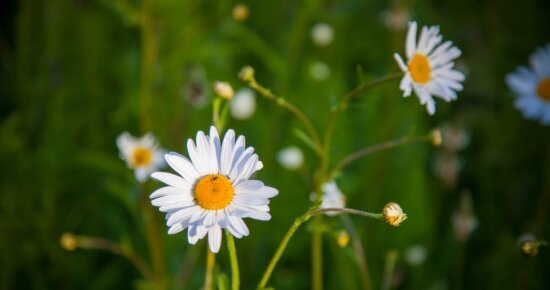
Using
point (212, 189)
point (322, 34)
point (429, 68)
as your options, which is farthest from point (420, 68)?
point (322, 34)

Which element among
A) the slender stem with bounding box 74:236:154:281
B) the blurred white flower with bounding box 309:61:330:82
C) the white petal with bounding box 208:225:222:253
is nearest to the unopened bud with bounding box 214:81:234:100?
the white petal with bounding box 208:225:222:253

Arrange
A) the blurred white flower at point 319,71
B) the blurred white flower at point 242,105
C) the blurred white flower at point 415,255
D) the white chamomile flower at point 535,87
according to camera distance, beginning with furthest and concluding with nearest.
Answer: the blurred white flower at point 319,71
the blurred white flower at point 242,105
the blurred white flower at point 415,255
the white chamomile flower at point 535,87

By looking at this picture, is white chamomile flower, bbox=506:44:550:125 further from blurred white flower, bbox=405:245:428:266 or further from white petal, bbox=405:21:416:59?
white petal, bbox=405:21:416:59

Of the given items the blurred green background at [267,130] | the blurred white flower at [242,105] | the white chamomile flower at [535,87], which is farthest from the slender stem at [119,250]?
the white chamomile flower at [535,87]

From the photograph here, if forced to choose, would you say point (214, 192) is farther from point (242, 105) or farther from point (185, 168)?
point (242, 105)

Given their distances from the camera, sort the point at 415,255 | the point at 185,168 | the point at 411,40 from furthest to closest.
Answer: the point at 415,255 → the point at 411,40 → the point at 185,168

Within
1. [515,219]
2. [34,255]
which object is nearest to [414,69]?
[515,219]

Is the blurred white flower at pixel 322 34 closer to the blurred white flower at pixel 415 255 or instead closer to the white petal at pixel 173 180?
the blurred white flower at pixel 415 255

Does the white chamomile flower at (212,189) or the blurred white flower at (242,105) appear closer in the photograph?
the white chamomile flower at (212,189)
